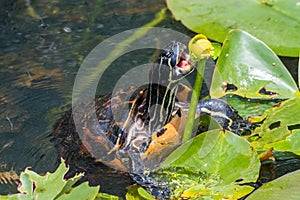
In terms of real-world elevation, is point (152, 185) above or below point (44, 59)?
above

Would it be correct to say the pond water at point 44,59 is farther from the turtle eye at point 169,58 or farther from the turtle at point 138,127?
the turtle eye at point 169,58

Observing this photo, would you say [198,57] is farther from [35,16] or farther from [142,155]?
[35,16]

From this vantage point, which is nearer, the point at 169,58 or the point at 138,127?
the point at 169,58

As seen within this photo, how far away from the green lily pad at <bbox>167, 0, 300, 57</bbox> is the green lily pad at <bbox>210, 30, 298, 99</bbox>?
33 centimetres

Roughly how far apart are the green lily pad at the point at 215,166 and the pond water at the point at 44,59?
0.50m

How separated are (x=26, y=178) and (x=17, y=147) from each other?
0.61 m

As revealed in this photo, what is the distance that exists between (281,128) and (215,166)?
264mm

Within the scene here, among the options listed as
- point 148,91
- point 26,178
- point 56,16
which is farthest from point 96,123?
point 56,16

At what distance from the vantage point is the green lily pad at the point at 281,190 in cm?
133

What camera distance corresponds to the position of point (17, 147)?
1.89m

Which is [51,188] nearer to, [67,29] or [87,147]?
[87,147]

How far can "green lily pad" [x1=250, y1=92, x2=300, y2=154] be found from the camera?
159cm

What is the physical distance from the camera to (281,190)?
1366mm

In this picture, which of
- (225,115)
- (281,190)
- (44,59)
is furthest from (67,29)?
(281,190)
